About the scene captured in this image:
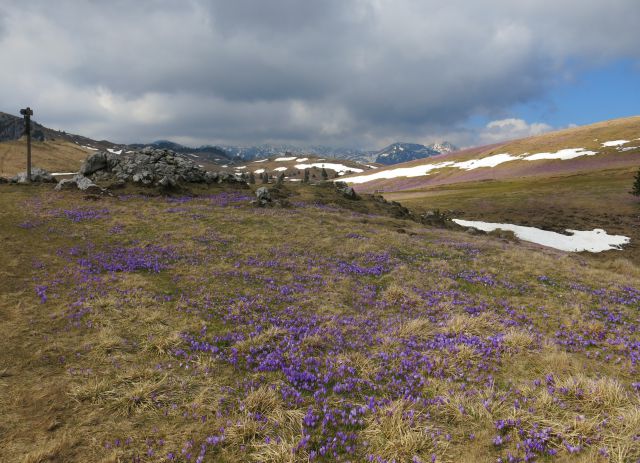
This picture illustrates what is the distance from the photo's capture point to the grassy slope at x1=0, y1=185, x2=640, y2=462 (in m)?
5.91

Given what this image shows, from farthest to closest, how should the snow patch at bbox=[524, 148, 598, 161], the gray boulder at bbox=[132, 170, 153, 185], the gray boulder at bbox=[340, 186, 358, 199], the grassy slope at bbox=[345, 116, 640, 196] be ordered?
the snow patch at bbox=[524, 148, 598, 161], the grassy slope at bbox=[345, 116, 640, 196], the gray boulder at bbox=[340, 186, 358, 199], the gray boulder at bbox=[132, 170, 153, 185]

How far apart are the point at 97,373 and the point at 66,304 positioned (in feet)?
16.9

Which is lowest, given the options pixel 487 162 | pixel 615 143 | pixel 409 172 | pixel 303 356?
pixel 303 356

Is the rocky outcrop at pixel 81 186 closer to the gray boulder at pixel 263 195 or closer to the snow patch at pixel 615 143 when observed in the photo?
the gray boulder at pixel 263 195

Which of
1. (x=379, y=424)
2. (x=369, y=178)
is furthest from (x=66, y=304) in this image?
(x=369, y=178)

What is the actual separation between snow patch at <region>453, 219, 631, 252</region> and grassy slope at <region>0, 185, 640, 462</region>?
27574 mm

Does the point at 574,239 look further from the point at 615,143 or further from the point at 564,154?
the point at 615,143

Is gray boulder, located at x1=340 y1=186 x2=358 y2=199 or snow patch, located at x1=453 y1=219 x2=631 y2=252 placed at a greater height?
gray boulder, located at x1=340 y1=186 x2=358 y2=199

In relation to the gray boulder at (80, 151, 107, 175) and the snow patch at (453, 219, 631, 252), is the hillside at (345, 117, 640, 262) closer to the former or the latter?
the snow patch at (453, 219, 631, 252)

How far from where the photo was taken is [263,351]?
9164mm

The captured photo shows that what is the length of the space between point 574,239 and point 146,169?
180 feet

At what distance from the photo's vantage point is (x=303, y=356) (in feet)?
29.6

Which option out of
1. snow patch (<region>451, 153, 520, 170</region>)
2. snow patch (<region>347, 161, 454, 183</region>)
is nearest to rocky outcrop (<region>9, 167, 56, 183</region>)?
snow patch (<region>451, 153, 520, 170</region>)

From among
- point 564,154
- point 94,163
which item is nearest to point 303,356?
point 94,163
